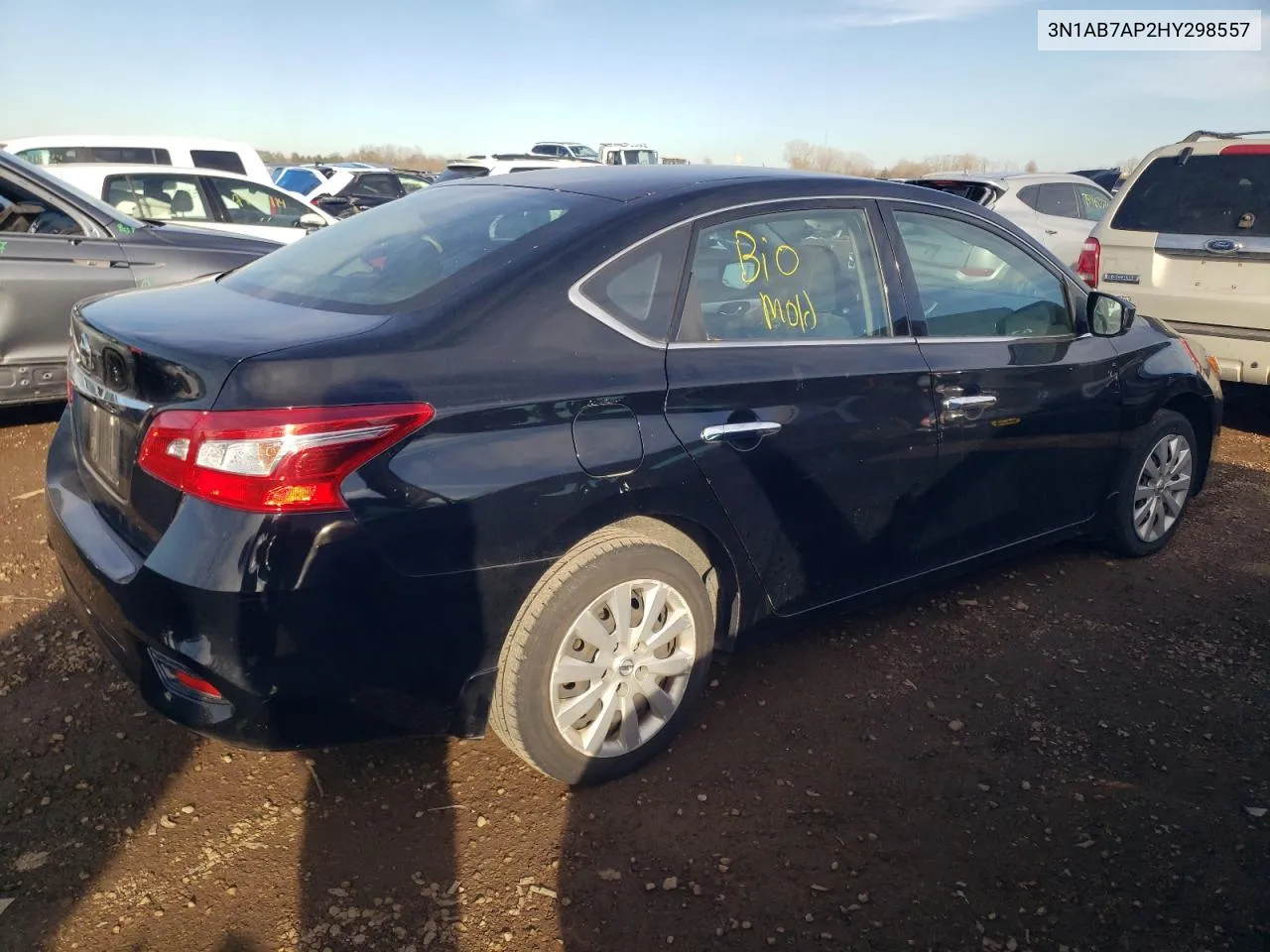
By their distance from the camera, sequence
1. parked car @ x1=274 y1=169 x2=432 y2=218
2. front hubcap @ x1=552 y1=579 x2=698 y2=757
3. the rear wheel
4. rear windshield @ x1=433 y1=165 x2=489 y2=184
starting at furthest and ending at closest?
parked car @ x1=274 y1=169 x2=432 y2=218, rear windshield @ x1=433 y1=165 x2=489 y2=184, front hubcap @ x1=552 y1=579 x2=698 y2=757, the rear wheel

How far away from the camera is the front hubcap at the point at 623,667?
2.64 m

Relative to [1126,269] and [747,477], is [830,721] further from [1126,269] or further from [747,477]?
[1126,269]

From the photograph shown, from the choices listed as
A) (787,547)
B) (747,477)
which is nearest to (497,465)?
(747,477)

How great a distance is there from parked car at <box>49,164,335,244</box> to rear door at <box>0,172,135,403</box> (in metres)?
3.65

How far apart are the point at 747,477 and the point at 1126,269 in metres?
4.95

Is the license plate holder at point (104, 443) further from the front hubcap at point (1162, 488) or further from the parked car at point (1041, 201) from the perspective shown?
the parked car at point (1041, 201)

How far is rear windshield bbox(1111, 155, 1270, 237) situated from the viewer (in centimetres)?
606

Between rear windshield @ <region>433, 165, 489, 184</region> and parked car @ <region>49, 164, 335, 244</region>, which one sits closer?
parked car @ <region>49, 164, 335, 244</region>

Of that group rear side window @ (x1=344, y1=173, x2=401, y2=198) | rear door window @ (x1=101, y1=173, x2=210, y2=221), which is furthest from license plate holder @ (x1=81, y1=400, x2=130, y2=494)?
rear side window @ (x1=344, y1=173, x2=401, y2=198)

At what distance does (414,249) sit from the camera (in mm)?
2930

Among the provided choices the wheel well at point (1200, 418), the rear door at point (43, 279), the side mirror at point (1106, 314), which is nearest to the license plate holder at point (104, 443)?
the rear door at point (43, 279)

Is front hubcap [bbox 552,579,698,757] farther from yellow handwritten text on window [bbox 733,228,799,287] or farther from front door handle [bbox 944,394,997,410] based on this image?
front door handle [bbox 944,394,997,410]

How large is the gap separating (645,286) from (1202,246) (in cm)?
500

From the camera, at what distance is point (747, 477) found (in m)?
2.83
